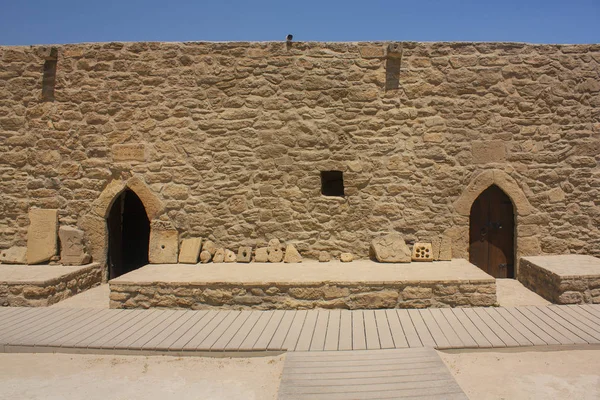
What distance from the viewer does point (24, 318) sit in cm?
510

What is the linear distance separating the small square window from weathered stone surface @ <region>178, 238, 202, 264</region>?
6.63 ft

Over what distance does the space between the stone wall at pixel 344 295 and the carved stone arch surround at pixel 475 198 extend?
1332mm

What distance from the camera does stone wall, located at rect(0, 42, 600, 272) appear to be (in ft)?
21.8

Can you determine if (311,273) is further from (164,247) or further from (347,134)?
(164,247)

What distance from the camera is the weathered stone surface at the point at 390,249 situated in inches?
253

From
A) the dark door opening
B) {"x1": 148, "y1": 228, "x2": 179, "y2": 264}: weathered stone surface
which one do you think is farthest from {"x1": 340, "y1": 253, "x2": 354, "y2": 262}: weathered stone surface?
the dark door opening

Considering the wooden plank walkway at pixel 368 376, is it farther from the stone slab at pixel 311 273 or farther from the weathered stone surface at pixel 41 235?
the weathered stone surface at pixel 41 235

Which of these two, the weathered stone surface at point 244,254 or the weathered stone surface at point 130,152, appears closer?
the weathered stone surface at point 244,254

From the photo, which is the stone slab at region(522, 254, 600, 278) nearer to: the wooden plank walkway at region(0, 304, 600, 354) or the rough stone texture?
the wooden plank walkway at region(0, 304, 600, 354)

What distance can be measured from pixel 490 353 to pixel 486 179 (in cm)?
318

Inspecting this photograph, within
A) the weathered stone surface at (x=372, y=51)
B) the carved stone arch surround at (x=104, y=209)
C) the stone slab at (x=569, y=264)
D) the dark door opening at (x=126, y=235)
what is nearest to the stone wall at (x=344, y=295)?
the stone slab at (x=569, y=264)

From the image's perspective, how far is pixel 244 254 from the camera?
6.58m

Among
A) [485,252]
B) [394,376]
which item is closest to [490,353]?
[394,376]

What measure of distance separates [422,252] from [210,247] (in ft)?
10.1
